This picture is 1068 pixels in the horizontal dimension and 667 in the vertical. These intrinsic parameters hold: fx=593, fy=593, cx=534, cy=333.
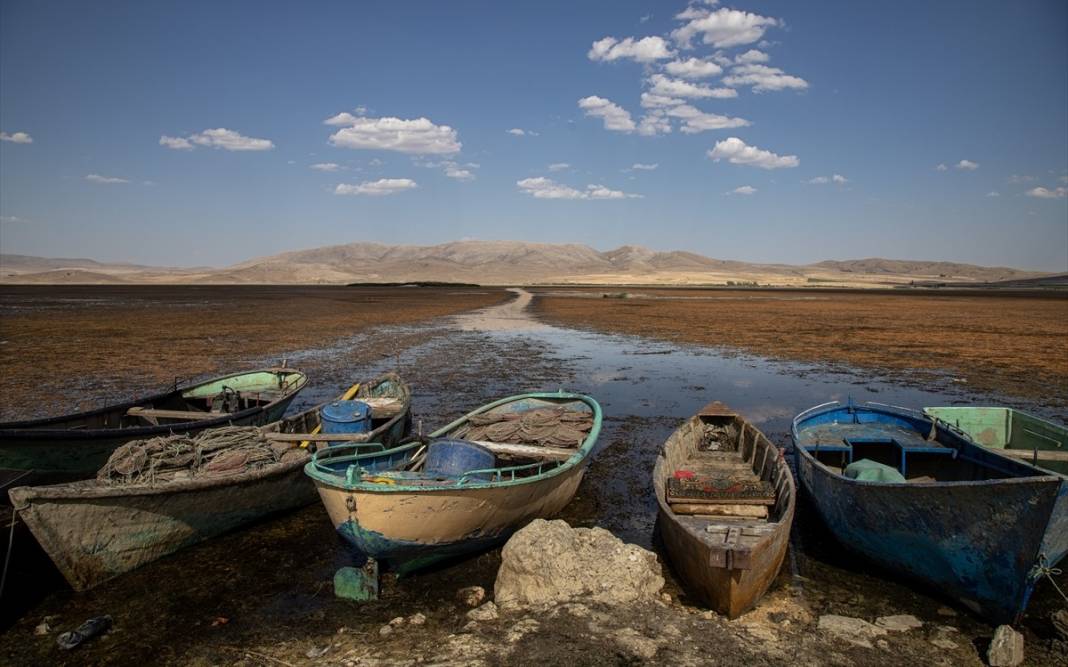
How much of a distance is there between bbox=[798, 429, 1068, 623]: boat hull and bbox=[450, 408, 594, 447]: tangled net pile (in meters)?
4.46

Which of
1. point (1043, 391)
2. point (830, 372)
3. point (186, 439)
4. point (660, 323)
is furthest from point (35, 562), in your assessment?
point (660, 323)

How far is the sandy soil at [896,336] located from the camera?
21531mm

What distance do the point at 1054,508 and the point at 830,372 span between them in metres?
17.4

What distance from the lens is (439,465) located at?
896cm

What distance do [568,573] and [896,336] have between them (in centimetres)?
3200

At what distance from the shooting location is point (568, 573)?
7.29 meters

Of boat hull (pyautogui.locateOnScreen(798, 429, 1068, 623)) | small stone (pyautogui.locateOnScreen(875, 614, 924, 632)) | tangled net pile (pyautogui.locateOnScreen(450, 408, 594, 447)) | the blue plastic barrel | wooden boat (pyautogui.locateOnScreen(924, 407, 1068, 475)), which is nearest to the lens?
boat hull (pyautogui.locateOnScreen(798, 429, 1068, 623))

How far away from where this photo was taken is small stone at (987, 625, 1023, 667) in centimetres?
584

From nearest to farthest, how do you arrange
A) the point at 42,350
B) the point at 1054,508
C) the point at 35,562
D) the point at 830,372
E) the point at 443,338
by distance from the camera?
the point at 1054,508, the point at 35,562, the point at 830,372, the point at 42,350, the point at 443,338

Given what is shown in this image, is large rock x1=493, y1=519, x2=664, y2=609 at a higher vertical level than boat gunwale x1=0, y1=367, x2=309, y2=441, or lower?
lower

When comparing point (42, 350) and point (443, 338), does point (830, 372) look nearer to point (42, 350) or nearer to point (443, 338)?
point (443, 338)

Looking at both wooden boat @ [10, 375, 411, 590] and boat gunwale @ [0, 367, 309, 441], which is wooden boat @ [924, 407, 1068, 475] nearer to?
wooden boat @ [10, 375, 411, 590]

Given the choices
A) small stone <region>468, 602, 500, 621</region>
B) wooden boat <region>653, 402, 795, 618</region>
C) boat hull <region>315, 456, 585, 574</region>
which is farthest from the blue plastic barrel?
wooden boat <region>653, 402, 795, 618</region>

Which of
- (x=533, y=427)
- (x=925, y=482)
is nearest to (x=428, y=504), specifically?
(x=533, y=427)
